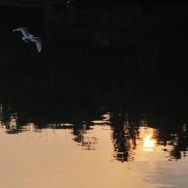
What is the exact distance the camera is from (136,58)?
82.0ft

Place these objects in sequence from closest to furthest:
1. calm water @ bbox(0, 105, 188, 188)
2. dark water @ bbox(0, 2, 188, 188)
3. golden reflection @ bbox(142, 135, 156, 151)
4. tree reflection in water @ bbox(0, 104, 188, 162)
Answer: calm water @ bbox(0, 105, 188, 188)
dark water @ bbox(0, 2, 188, 188)
tree reflection in water @ bbox(0, 104, 188, 162)
golden reflection @ bbox(142, 135, 156, 151)

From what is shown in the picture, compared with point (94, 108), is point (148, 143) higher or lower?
lower

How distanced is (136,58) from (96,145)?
11.3 metres

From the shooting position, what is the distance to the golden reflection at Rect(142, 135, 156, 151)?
543 inches

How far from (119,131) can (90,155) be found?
174 centimetres

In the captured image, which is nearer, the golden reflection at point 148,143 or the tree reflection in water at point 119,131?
the tree reflection in water at point 119,131

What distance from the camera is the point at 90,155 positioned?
13.3 meters

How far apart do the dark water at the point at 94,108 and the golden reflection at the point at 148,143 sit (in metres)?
0.02

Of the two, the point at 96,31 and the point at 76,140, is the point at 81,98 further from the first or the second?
the point at 96,31

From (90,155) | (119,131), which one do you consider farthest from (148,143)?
(90,155)

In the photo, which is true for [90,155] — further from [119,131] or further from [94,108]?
[94,108]

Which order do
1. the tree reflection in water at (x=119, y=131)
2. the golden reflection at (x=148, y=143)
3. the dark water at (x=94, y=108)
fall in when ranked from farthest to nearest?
the golden reflection at (x=148, y=143)
the tree reflection in water at (x=119, y=131)
the dark water at (x=94, y=108)

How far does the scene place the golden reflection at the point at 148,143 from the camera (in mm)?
13796

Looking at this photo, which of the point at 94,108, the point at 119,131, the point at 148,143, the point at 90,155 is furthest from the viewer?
the point at 94,108
